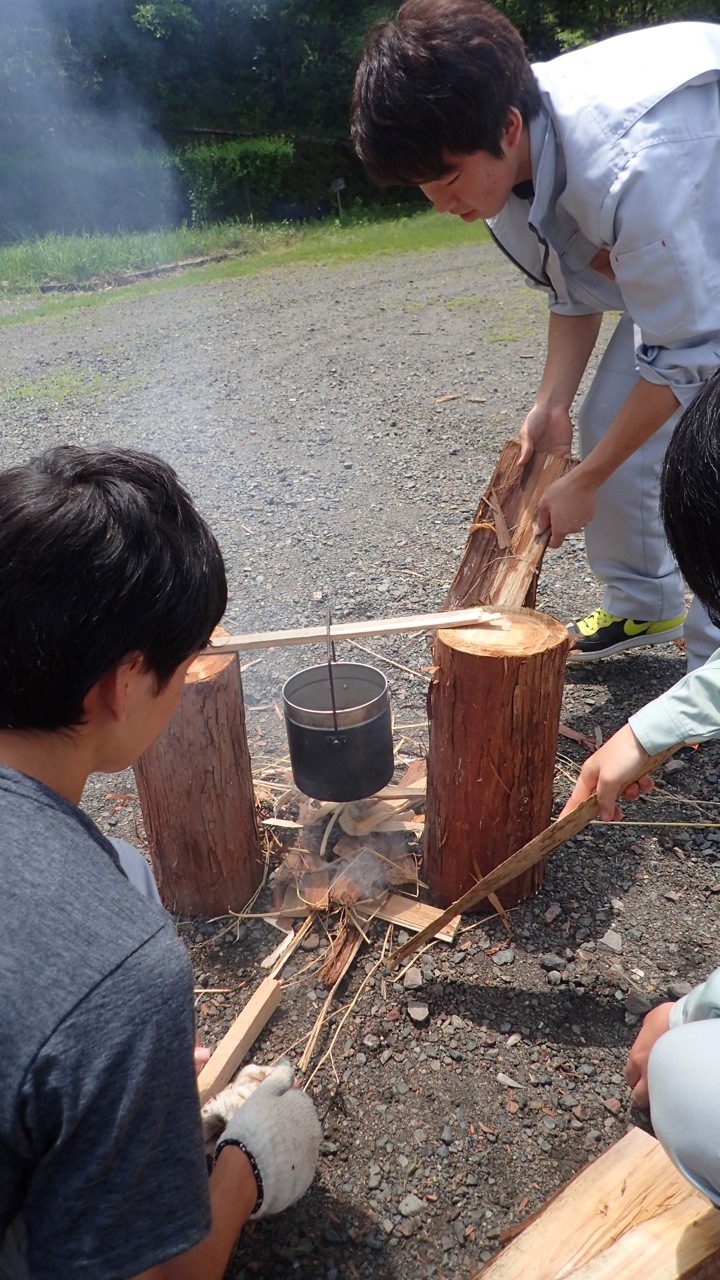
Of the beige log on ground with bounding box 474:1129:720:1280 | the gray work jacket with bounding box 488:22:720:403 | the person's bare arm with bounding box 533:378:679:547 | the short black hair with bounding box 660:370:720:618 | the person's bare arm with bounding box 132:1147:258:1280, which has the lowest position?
the beige log on ground with bounding box 474:1129:720:1280

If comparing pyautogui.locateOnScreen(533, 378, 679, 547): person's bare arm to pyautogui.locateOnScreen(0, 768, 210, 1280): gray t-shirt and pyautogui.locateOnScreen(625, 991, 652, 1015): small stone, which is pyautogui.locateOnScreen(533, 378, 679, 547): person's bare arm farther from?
pyautogui.locateOnScreen(0, 768, 210, 1280): gray t-shirt

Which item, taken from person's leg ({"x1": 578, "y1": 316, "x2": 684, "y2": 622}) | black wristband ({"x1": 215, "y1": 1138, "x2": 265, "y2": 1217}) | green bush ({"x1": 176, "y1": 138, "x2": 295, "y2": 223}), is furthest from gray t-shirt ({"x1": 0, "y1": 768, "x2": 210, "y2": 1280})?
green bush ({"x1": 176, "y1": 138, "x2": 295, "y2": 223})

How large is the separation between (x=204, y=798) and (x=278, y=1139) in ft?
2.63

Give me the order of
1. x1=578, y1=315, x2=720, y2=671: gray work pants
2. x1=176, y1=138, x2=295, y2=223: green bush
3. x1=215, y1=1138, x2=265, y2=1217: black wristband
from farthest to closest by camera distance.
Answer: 1. x1=176, y1=138, x2=295, y2=223: green bush
2. x1=578, y1=315, x2=720, y2=671: gray work pants
3. x1=215, y1=1138, x2=265, y2=1217: black wristband

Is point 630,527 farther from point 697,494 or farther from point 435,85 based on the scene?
point 697,494

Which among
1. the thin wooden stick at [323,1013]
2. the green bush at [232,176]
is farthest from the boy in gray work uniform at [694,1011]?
the green bush at [232,176]

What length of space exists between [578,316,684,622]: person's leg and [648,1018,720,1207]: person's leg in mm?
1900

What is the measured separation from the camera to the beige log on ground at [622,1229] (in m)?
1.40

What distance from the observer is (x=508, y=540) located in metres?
2.61

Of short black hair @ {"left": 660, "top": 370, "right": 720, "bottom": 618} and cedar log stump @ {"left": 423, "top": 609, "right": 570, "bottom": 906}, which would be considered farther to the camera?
cedar log stump @ {"left": 423, "top": 609, "right": 570, "bottom": 906}

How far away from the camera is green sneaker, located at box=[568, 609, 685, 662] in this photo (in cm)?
325

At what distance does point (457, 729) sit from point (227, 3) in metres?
23.9

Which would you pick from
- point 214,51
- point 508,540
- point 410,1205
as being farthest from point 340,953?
point 214,51

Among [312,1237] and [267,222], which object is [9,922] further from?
[267,222]
